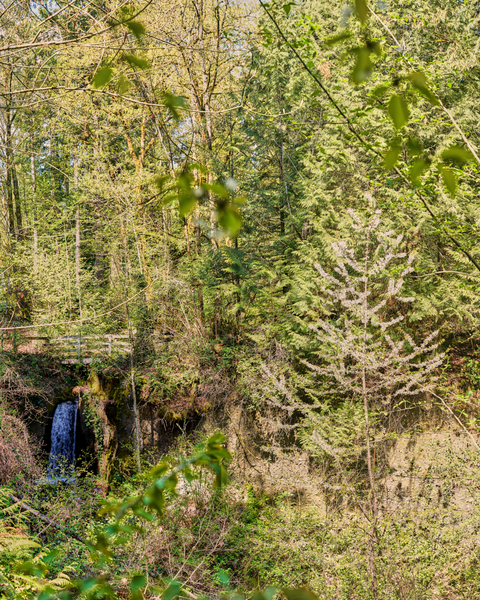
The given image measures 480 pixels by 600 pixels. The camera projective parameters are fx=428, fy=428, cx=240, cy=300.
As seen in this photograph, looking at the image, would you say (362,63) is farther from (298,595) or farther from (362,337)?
(362,337)

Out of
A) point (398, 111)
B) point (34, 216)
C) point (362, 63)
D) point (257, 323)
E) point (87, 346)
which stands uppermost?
point (34, 216)

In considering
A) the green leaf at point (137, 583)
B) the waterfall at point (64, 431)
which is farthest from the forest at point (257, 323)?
the green leaf at point (137, 583)

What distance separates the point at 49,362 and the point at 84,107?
6.61 metres

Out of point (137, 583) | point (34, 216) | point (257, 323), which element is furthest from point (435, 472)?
point (34, 216)

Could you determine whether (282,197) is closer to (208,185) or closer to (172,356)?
(172,356)

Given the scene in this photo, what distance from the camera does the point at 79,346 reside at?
34.8ft

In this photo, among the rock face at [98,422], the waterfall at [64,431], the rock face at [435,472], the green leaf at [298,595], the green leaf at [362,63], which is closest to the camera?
the green leaf at [298,595]

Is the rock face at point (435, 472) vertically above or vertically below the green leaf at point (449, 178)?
below

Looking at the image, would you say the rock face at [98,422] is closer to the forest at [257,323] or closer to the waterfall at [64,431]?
the forest at [257,323]

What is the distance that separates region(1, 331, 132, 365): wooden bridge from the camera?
10.4 meters

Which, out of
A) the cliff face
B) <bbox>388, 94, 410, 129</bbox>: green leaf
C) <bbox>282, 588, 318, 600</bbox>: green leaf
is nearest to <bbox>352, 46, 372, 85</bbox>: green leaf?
<bbox>388, 94, 410, 129</bbox>: green leaf

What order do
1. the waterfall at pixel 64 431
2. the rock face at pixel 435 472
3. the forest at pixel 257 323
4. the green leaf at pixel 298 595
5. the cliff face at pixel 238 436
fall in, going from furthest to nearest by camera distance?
the waterfall at pixel 64 431, the cliff face at pixel 238 436, the forest at pixel 257 323, the rock face at pixel 435 472, the green leaf at pixel 298 595

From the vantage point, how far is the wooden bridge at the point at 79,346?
1042 centimetres

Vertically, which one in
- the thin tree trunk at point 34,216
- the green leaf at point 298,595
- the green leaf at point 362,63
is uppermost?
the thin tree trunk at point 34,216
